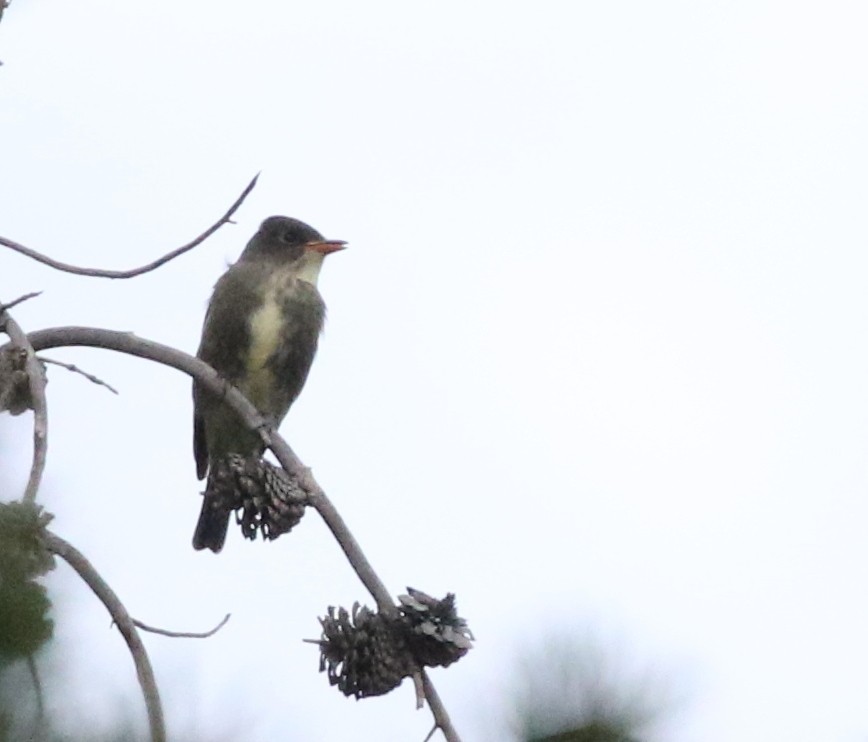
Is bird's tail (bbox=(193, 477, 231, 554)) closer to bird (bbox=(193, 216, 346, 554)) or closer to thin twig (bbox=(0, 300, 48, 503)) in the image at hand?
bird (bbox=(193, 216, 346, 554))

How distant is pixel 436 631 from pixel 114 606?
0.55 meters

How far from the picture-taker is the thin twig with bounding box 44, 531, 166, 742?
7.64 feet

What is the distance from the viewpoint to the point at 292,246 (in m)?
7.12

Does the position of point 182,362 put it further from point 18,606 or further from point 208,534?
point 208,534

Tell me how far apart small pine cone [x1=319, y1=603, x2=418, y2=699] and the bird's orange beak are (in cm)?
431

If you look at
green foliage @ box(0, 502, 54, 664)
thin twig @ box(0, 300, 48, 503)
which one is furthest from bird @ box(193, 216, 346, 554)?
green foliage @ box(0, 502, 54, 664)

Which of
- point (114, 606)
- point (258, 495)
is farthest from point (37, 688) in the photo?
point (258, 495)

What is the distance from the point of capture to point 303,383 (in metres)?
6.62

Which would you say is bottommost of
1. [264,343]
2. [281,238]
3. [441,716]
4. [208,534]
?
[208,534]

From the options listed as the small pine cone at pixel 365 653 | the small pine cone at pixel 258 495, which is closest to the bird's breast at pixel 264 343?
the small pine cone at pixel 258 495

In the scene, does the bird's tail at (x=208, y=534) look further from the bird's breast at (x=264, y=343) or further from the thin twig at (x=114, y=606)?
the thin twig at (x=114, y=606)

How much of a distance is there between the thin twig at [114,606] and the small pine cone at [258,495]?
62 centimetres

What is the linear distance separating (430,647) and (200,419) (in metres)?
4.26

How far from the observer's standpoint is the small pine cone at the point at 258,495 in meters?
3.22
